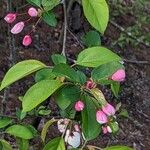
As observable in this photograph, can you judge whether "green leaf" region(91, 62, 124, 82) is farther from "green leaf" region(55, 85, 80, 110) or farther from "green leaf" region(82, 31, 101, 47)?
"green leaf" region(82, 31, 101, 47)

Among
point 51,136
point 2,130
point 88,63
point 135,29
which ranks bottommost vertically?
point 135,29

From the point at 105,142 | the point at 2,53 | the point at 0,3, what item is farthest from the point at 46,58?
the point at 105,142

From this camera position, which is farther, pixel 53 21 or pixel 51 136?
pixel 51 136

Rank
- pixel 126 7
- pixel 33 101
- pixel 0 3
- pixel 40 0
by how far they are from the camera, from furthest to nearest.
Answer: pixel 126 7 < pixel 0 3 < pixel 40 0 < pixel 33 101

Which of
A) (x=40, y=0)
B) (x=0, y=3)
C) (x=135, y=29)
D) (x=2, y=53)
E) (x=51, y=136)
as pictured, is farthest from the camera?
(x=135, y=29)

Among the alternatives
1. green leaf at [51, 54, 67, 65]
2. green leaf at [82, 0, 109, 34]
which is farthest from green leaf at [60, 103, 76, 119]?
green leaf at [82, 0, 109, 34]

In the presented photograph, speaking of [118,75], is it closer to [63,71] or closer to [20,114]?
[63,71]

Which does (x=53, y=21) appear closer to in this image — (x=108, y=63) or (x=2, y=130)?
(x=108, y=63)
